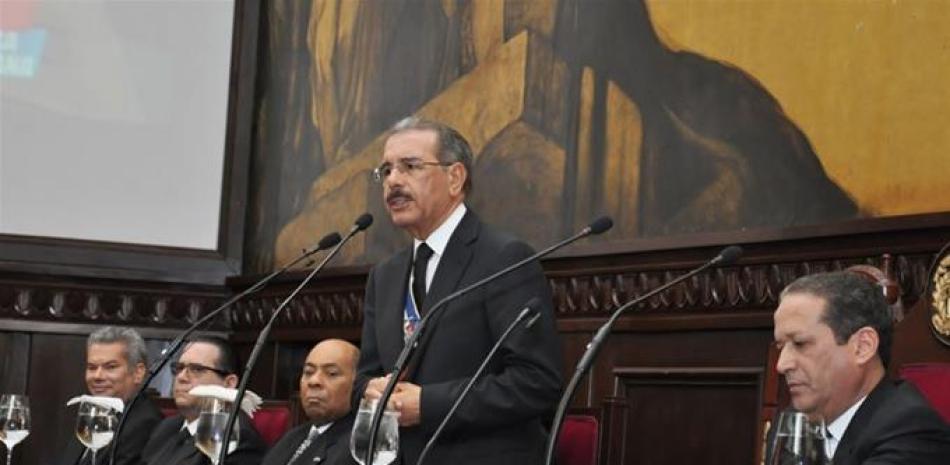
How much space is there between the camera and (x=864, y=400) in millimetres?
4242

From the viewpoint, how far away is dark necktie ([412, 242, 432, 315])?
5.69 meters

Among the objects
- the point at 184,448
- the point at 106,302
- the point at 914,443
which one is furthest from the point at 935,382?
the point at 106,302

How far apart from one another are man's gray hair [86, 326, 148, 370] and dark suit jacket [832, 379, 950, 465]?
4842 millimetres

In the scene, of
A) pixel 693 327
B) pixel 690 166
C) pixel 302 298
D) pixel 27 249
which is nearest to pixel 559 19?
pixel 690 166

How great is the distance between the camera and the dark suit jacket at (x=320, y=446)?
274 inches

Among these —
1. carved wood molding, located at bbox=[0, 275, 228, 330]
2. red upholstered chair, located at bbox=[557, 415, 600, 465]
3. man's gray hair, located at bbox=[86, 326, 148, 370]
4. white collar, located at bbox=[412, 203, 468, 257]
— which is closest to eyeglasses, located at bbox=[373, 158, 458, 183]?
white collar, located at bbox=[412, 203, 468, 257]

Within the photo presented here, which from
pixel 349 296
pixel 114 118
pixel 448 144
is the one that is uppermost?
pixel 114 118

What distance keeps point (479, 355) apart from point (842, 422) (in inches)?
58.2

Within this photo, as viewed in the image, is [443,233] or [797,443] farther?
[443,233]

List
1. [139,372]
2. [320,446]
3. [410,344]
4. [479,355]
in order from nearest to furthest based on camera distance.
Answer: [410,344] < [479,355] < [320,446] < [139,372]

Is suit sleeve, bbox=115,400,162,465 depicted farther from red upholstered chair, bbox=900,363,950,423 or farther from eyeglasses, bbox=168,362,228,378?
red upholstered chair, bbox=900,363,950,423

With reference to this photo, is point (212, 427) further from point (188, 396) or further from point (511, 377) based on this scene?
point (188, 396)

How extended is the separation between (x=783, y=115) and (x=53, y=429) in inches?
200

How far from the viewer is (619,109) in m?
7.31
